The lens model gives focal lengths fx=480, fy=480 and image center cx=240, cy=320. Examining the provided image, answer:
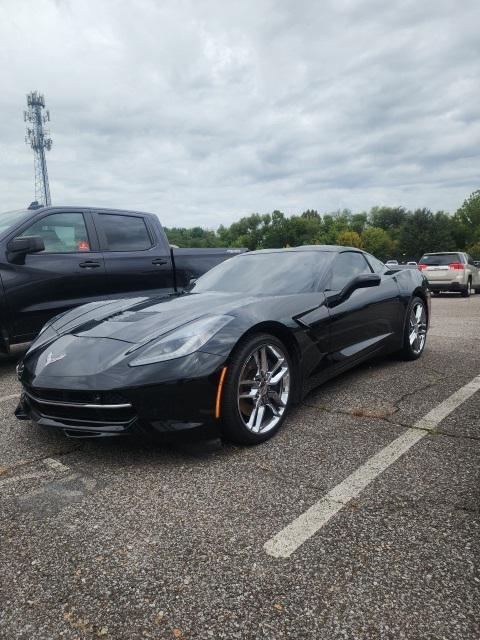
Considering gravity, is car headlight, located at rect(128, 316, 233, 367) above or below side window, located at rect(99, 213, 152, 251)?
below

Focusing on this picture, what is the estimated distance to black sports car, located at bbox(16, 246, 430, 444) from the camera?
247cm

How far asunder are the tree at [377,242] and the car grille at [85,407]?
95.0 meters

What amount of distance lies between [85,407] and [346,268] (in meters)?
2.53

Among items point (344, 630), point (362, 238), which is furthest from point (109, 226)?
point (362, 238)

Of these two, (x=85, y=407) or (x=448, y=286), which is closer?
(x=85, y=407)

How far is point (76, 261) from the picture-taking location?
5016 mm

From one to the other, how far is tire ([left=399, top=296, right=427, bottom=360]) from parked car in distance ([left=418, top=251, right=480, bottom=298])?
10374mm

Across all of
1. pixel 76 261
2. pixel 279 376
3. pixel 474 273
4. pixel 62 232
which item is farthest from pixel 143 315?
pixel 474 273

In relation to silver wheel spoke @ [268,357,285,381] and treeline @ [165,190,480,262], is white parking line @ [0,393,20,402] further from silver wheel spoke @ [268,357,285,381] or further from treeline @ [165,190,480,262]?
treeline @ [165,190,480,262]

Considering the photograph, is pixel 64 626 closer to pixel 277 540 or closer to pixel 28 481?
pixel 277 540

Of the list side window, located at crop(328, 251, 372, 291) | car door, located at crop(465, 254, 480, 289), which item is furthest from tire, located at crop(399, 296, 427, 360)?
car door, located at crop(465, 254, 480, 289)

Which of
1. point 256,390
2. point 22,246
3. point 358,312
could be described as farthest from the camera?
point 22,246

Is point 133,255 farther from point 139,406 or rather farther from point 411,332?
point 139,406

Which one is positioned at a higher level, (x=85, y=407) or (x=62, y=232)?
(x=62, y=232)
